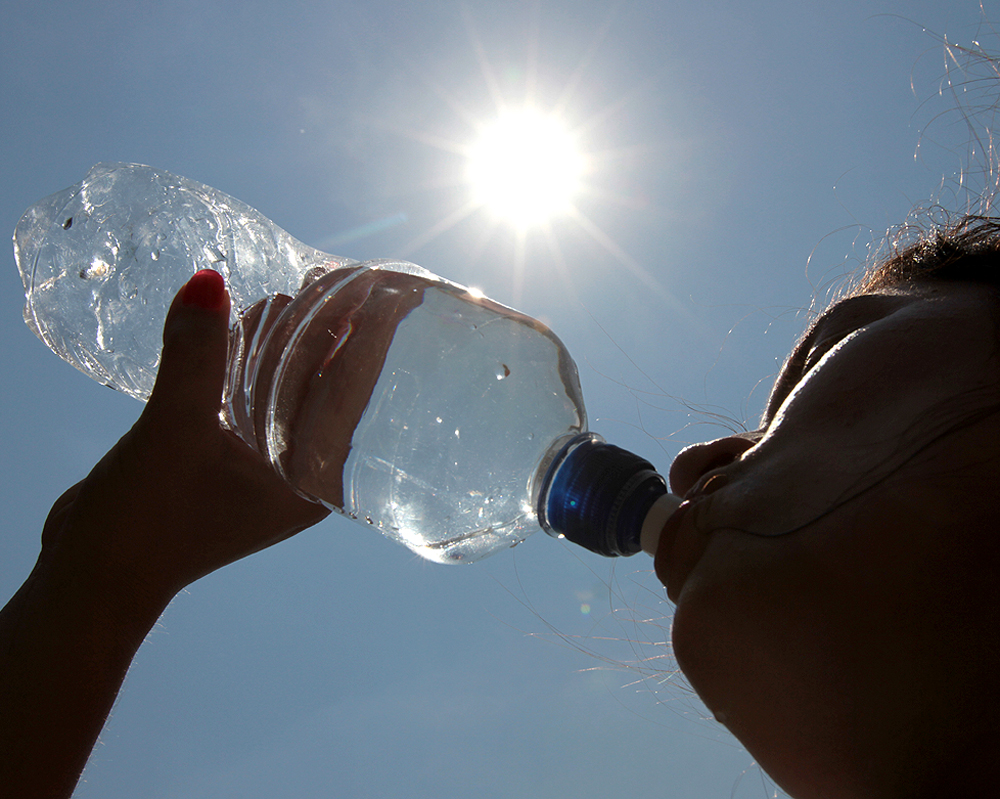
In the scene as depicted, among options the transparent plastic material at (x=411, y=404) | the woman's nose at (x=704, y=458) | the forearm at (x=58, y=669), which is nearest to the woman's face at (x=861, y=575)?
the woman's nose at (x=704, y=458)

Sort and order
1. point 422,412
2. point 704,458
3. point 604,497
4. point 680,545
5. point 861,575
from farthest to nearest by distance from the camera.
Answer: point 422,412
point 704,458
point 604,497
point 680,545
point 861,575

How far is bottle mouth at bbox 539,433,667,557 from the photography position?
1.06m

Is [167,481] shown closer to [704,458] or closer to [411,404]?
[411,404]

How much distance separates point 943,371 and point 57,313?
108 inches

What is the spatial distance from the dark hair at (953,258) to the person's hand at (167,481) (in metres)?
→ 1.58

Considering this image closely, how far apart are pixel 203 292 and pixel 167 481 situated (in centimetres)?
43

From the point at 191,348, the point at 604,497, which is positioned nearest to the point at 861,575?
the point at 604,497

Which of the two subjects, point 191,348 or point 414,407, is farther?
point 414,407

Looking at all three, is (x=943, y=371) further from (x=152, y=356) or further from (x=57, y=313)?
(x=57, y=313)

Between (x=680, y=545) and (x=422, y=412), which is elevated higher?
(x=422, y=412)

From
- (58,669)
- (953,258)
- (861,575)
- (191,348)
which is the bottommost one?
(58,669)

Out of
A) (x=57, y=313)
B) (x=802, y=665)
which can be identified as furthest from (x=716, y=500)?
(x=57, y=313)

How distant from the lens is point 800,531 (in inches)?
32.9

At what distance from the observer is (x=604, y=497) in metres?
1.08
